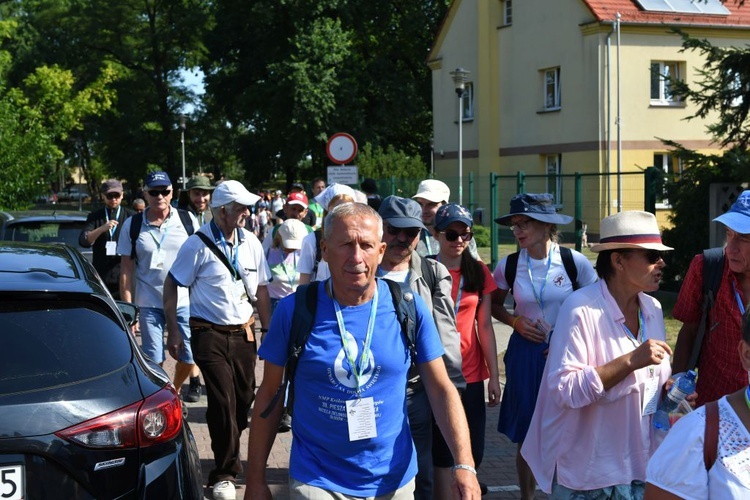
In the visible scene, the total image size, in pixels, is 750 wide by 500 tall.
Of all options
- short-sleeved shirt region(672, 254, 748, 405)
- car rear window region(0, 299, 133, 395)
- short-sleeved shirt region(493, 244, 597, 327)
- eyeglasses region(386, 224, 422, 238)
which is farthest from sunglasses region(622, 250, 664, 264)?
car rear window region(0, 299, 133, 395)

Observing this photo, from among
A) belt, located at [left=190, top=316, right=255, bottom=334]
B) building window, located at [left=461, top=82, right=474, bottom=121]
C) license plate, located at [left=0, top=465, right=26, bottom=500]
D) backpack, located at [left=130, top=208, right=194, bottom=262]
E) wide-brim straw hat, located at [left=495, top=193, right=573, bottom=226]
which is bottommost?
license plate, located at [left=0, top=465, right=26, bottom=500]

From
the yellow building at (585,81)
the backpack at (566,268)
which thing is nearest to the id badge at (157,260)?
the backpack at (566,268)

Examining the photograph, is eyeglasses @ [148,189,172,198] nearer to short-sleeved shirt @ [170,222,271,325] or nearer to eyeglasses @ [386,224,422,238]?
short-sleeved shirt @ [170,222,271,325]

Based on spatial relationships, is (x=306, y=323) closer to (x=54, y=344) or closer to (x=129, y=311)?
(x=54, y=344)

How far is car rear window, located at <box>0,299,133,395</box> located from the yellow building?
78.7 feet

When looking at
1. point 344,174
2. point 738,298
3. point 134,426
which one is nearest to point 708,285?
point 738,298

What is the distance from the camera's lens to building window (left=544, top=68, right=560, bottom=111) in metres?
33.4

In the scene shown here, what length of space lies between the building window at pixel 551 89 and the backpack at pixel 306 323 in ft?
101

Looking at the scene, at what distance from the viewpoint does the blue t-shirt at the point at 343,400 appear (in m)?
3.37

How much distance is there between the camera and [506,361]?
5633 millimetres

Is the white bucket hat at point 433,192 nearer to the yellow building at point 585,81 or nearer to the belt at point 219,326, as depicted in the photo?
the belt at point 219,326

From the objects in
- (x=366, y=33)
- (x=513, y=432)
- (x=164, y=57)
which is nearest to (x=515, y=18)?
(x=366, y=33)

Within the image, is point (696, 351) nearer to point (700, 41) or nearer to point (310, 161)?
point (700, 41)

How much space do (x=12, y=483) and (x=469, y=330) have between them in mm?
2788
